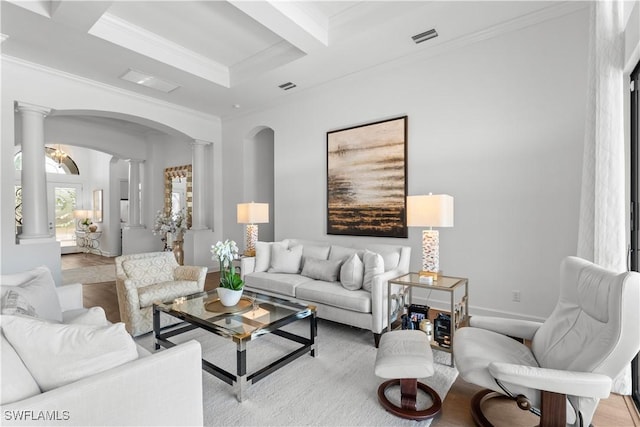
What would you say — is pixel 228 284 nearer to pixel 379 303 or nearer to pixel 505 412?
pixel 379 303

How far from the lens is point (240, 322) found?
8.00 ft

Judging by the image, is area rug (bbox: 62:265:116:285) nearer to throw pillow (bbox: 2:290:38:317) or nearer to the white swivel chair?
throw pillow (bbox: 2:290:38:317)

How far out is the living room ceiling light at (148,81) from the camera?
4.49 meters

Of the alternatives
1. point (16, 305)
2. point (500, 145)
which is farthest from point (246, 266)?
point (500, 145)

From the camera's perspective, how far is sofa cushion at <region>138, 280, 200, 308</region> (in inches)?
125

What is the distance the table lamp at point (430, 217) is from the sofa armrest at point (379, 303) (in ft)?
1.33

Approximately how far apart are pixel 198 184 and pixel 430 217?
5080 millimetres

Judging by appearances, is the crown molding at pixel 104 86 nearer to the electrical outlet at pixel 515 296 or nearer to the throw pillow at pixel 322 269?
the throw pillow at pixel 322 269

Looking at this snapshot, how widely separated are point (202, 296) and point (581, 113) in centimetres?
406

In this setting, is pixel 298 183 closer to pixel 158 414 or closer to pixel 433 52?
pixel 433 52

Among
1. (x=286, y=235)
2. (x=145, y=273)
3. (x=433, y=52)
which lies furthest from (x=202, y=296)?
(x=433, y=52)

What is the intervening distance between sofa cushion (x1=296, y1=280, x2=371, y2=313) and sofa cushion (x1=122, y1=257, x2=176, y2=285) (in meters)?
1.58

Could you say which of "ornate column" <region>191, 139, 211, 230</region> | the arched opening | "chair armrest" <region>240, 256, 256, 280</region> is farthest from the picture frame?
"chair armrest" <region>240, 256, 256, 280</region>

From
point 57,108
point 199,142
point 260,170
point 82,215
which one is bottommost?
point 82,215
